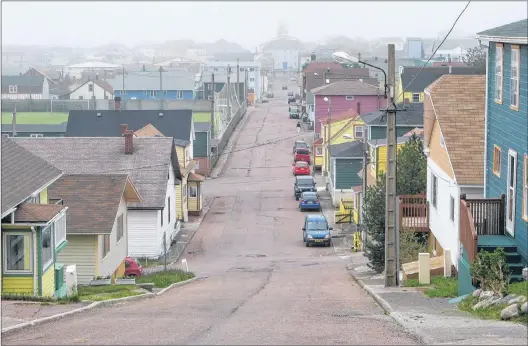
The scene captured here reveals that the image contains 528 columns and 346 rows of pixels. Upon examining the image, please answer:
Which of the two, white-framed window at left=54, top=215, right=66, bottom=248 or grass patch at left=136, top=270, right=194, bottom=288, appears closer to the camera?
white-framed window at left=54, top=215, right=66, bottom=248

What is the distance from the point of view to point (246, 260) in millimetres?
38125

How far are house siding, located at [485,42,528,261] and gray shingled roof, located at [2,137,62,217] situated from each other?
1101 centimetres

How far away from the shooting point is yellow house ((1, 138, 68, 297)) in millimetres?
21422

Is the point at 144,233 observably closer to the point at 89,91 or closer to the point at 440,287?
the point at 440,287

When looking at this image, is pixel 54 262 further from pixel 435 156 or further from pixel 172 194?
pixel 172 194

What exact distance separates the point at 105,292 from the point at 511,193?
9902 mm

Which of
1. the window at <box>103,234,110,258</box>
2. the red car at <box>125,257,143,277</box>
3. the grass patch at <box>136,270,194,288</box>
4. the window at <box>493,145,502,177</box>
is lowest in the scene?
the red car at <box>125,257,143,277</box>

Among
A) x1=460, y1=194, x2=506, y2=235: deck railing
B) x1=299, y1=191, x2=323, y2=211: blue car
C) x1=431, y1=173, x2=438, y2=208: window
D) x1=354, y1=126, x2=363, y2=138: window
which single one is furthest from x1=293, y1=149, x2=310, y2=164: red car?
x1=460, y1=194, x2=506, y2=235: deck railing

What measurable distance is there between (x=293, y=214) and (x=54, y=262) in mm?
28670

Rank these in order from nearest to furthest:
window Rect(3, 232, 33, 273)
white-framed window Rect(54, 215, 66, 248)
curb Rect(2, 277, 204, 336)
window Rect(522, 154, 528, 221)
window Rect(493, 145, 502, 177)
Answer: curb Rect(2, 277, 204, 336)
window Rect(522, 154, 528, 221)
window Rect(3, 232, 33, 273)
window Rect(493, 145, 502, 177)
white-framed window Rect(54, 215, 66, 248)

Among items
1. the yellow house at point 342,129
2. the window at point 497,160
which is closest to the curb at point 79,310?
the window at point 497,160

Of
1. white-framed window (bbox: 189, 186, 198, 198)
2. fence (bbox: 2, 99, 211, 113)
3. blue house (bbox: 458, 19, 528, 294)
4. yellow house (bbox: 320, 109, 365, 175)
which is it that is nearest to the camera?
blue house (bbox: 458, 19, 528, 294)

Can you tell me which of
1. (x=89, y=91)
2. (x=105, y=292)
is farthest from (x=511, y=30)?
(x=89, y=91)

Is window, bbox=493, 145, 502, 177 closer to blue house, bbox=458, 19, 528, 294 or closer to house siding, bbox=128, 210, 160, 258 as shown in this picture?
blue house, bbox=458, 19, 528, 294
